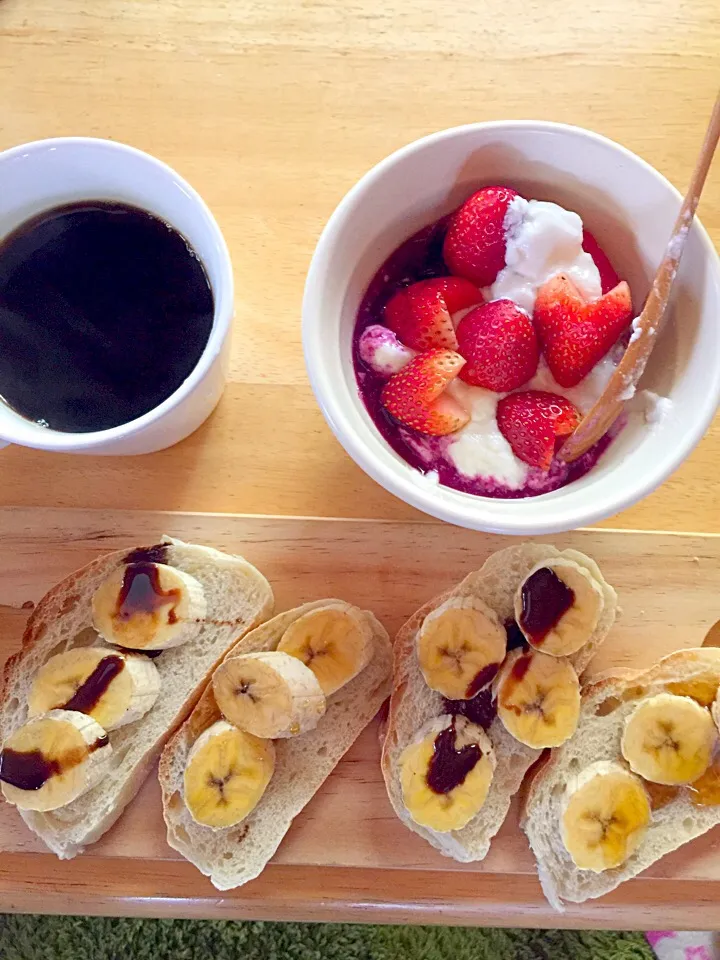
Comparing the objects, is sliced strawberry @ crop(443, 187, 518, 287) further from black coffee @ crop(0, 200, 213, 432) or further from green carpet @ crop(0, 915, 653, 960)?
green carpet @ crop(0, 915, 653, 960)

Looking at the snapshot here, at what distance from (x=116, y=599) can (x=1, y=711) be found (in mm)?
225

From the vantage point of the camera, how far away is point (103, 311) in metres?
1.00

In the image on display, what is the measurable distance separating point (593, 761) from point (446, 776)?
0.20 metres

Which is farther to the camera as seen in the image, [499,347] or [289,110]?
[289,110]

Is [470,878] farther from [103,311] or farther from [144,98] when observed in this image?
[144,98]

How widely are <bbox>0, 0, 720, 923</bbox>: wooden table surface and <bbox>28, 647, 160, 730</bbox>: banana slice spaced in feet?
0.69

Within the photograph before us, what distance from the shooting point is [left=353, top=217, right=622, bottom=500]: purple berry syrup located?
91 centimetres

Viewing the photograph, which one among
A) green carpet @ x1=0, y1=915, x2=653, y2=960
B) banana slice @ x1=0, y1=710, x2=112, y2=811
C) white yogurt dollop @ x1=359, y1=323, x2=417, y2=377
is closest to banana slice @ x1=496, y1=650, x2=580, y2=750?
white yogurt dollop @ x1=359, y1=323, x2=417, y2=377

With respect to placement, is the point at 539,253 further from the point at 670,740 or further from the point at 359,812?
the point at 359,812

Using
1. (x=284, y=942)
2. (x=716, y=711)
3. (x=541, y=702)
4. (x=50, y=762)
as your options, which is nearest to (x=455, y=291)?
(x=541, y=702)

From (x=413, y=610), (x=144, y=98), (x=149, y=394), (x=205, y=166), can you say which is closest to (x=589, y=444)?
(x=413, y=610)

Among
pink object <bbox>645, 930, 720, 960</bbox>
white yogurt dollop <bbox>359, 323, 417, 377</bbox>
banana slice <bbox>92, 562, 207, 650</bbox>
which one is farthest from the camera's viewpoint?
pink object <bbox>645, 930, 720, 960</bbox>

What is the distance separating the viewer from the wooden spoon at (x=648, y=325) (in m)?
0.83

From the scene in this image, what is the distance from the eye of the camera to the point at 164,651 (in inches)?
42.6
